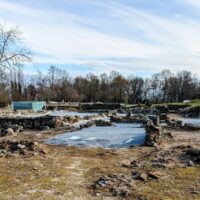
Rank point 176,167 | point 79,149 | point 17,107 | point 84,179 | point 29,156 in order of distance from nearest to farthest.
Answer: point 84,179
point 176,167
point 29,156
point 79,149
point 17,107

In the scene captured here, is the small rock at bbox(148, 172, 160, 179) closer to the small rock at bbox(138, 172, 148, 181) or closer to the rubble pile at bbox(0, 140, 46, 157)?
the small rock at bbox(138, 172, 148, 181)

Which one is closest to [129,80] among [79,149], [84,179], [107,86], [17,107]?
[107,86]

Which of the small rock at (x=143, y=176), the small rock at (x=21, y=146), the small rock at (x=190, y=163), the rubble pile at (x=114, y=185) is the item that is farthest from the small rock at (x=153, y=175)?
the small rock at (x=21, y=146)

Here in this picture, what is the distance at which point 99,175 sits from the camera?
11742mm

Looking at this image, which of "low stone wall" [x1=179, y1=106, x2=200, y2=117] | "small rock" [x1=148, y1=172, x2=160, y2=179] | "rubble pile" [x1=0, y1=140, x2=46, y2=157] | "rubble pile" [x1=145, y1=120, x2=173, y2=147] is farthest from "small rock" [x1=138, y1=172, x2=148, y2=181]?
"low stone wall" [x1=179, y1=106, x2=200, y2=117]

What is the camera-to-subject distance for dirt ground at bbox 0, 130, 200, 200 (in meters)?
9.70

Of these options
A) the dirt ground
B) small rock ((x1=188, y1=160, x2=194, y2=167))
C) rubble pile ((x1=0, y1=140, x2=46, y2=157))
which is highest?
rubble pile ((x1=0, y1=140, x2=46, y2=157))

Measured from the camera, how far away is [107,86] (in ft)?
305

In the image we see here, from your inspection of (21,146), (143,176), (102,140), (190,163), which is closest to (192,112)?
(102,140)

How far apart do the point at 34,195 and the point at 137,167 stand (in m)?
4.23

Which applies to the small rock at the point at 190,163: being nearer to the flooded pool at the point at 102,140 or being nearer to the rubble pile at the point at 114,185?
the rubble pile at the point at 114,185

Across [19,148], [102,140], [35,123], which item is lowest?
[102,140]

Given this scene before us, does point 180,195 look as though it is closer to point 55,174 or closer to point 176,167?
point 176,167

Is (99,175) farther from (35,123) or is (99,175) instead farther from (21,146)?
(35,123)
